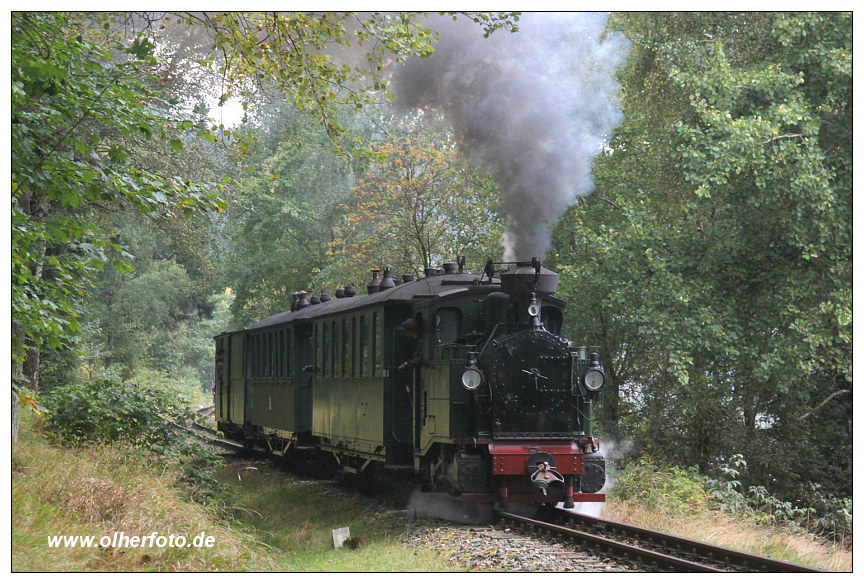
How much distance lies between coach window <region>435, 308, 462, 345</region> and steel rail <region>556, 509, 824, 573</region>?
243 centimetres

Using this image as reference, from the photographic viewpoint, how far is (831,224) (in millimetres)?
14086

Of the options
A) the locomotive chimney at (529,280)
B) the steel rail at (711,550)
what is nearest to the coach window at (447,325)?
the locomotive chimney at (529,280)

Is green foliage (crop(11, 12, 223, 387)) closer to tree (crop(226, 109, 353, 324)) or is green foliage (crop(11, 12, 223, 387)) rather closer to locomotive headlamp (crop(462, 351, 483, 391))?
locomotive headlamp (crop(462, 351, 483, 391))

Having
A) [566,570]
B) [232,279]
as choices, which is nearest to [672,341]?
[566,570]

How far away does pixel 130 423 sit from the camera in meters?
10.9

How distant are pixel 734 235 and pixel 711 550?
8960 millimetres

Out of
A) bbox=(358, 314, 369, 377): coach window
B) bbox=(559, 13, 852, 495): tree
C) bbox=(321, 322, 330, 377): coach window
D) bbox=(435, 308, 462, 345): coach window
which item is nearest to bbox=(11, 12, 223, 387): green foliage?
bbox=(435, 308, 462, 345): coach window

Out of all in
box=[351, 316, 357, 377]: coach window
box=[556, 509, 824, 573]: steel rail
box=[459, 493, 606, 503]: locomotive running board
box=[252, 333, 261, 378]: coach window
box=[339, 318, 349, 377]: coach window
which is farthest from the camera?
box=[252, 333, 261, 378]: coach window

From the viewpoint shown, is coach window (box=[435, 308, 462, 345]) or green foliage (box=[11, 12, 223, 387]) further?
coach window (box=[435, 308, 462, 345])

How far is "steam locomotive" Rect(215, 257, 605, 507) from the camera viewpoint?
908cm

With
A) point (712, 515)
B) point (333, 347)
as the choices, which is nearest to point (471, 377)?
point (333, 347)

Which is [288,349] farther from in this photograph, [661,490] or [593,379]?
[593,379]

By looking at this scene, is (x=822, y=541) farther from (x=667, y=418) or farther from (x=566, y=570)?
(x=566, y=570)

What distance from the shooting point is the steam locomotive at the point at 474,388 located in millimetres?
9078
